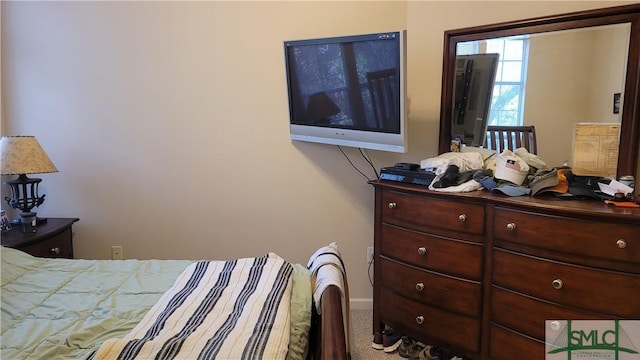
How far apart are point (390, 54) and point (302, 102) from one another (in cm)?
67

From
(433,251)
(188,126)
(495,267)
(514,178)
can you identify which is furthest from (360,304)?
(188,126)

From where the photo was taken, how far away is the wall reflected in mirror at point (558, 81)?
205 centimetres

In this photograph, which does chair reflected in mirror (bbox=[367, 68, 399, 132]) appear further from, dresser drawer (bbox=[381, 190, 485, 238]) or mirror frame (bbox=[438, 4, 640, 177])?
mirror frame (bbox=[438, 4, 640, 177])

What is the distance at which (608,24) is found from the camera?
6.64ft

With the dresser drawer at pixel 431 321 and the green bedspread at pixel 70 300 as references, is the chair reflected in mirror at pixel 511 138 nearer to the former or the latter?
the dresser drawer at pixel 431 321

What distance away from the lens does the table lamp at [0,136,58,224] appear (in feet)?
7.85

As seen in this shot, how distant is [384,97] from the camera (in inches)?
89.4

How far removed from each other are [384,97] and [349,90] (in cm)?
23

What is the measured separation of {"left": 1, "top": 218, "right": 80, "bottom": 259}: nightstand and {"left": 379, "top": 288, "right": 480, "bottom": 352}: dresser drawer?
74.6 inches

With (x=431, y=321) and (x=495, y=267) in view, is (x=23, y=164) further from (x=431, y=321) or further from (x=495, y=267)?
(x=495, y=267)

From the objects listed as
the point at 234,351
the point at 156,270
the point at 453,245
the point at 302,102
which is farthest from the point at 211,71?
the point at 234,351

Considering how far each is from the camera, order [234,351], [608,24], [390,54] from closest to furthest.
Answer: [234,351]
[608,24]
[390,54]

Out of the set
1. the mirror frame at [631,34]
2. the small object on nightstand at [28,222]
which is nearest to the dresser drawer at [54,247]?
the small object on nightstand at [28,222]

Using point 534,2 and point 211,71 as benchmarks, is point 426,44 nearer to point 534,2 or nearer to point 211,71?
point 534,2
